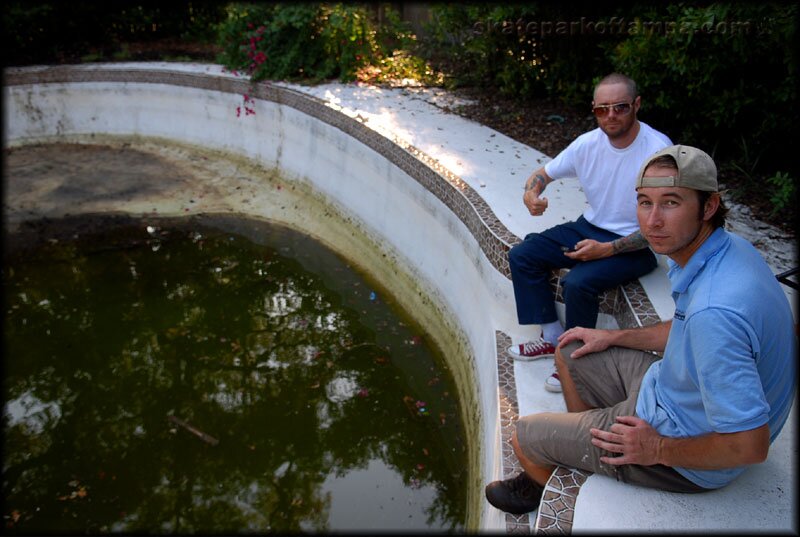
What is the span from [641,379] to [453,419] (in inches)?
75.4

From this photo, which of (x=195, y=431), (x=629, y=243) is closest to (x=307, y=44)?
(x=195, y=431)

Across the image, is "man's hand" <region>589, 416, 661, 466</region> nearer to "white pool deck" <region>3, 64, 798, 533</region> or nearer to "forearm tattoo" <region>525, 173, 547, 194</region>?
"white pool deck" <region>3, 64, 798, 533</region>

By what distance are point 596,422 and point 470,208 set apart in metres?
2.46

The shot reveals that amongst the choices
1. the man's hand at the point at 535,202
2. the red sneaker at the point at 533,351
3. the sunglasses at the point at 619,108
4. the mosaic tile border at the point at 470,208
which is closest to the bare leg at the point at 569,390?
the mosaic tile border at the point at 470,208

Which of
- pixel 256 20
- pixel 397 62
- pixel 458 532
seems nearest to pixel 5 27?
pixel 256 20

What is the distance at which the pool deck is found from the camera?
2182mm

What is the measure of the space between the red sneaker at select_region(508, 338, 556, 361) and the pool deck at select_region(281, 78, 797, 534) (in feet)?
0.12

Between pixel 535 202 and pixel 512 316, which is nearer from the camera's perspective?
pixel 535 202

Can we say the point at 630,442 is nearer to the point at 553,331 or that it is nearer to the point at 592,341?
the point at 592,341

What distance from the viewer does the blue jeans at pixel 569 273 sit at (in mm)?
3318

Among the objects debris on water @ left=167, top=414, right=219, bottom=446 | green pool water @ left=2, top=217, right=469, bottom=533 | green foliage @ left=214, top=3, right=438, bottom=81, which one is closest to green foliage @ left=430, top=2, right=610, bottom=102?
green foliage @ left=214, top=3, right=438, bottom=81

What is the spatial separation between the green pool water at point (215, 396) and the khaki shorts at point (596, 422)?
1256mm

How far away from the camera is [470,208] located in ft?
15.1

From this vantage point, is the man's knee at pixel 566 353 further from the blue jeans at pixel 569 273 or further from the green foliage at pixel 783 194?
the green foliage at pixel 783 194
